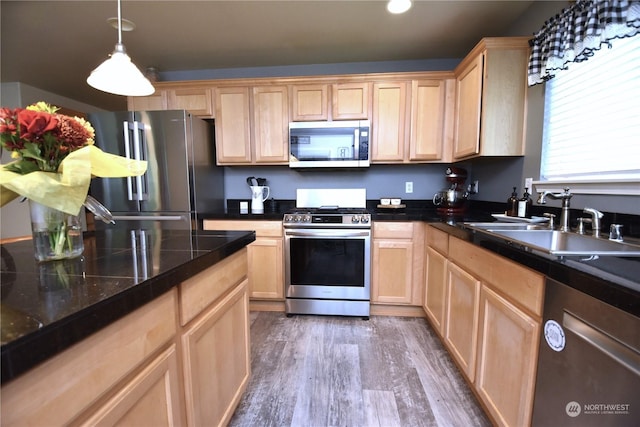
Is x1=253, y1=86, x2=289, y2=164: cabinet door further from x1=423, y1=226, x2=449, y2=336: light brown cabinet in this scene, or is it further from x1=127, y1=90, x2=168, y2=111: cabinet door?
x1=423, y1=226, x2=449, y2=336: light brown cabinet

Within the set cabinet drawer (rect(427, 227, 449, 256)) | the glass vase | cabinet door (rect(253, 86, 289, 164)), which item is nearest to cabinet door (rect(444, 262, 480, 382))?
cabinet drawer (rect(427, 227, 449, 256))

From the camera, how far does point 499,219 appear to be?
192 cm

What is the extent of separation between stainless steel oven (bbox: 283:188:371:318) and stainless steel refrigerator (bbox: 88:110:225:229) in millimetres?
911

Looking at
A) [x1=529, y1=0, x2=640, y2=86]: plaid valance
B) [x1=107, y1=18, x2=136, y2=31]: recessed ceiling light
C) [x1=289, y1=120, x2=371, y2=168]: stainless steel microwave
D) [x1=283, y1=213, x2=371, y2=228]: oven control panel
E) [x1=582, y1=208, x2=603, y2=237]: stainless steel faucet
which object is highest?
[x1=107, y1=18, x2=136, y2=31]: recessed ceiling light

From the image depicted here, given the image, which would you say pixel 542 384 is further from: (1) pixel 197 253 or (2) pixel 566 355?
(1) pixel 197 253

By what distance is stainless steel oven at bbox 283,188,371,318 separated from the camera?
7.51ft

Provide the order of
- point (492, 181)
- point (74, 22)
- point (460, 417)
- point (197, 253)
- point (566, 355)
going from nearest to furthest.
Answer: point (566, 355) → point (197, 253) → point (460, 417) → point (74, 22) → point (492, 181)

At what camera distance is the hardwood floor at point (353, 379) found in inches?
53.5

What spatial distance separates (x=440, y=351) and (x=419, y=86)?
7.13 ft

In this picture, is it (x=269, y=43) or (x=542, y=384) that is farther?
(x=269, y=43)

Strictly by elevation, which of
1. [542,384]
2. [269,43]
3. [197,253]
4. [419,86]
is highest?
[269,43]

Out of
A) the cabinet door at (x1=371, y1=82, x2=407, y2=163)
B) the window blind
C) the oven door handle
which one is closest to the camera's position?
the window blind

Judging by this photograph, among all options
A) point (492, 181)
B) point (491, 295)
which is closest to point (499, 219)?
point (492, 181)

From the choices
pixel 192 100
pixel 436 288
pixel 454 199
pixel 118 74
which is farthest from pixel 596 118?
pixel 192 100
